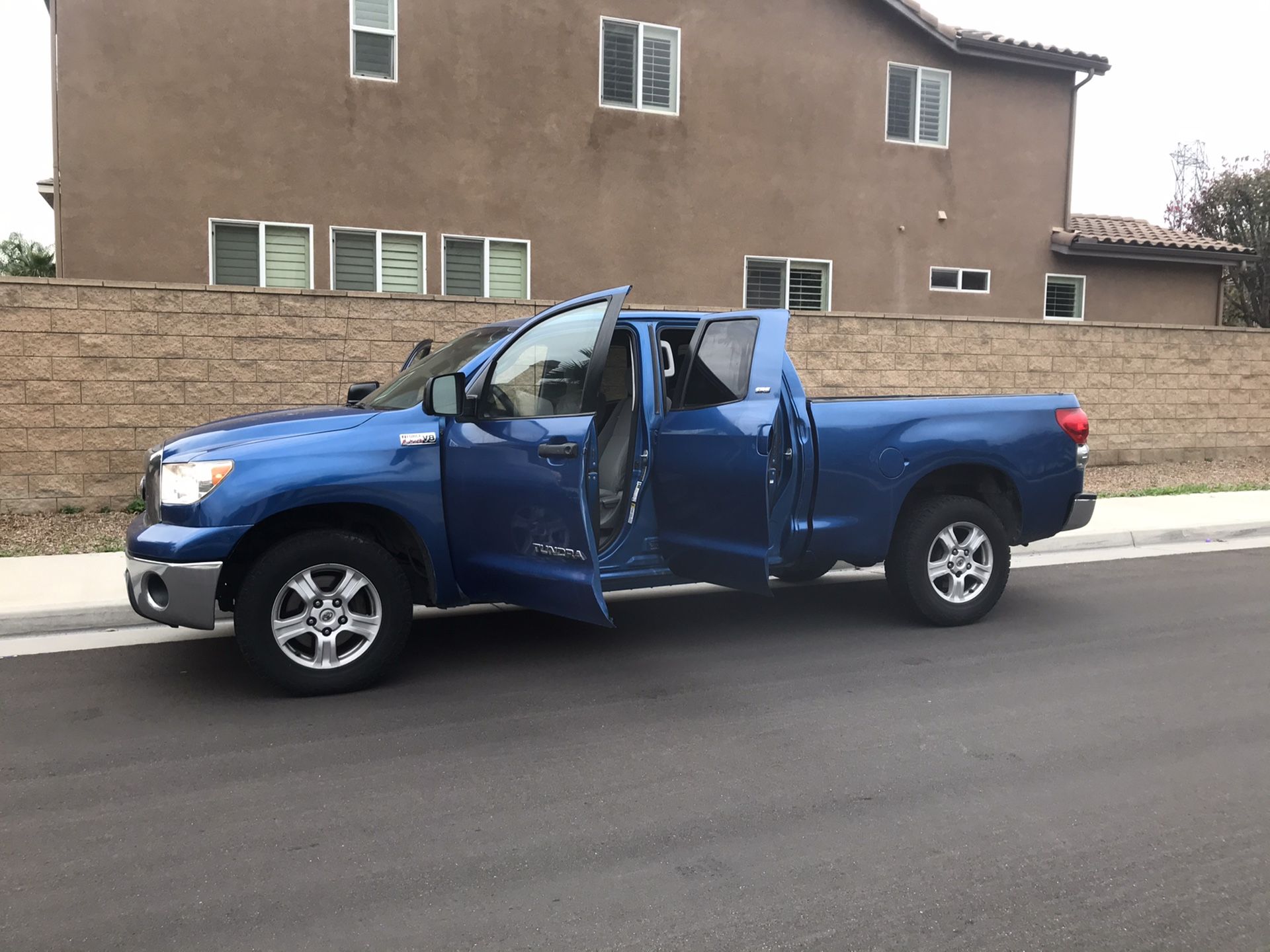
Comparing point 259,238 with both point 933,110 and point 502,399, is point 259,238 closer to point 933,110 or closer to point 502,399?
point 502,399

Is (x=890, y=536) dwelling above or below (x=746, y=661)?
above

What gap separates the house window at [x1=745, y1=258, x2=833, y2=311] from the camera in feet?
51.6

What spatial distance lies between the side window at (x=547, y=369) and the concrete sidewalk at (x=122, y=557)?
3164 millimetres

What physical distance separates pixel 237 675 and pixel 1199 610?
21.4 feet

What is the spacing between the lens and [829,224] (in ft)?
52.8

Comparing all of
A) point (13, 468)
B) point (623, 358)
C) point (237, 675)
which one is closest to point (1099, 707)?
point (623, 358)

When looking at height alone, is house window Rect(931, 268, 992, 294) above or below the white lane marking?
above

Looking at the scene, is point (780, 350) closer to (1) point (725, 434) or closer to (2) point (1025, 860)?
(1) point (725, 434)

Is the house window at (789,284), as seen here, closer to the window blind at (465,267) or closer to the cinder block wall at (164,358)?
the cinder block wall at (164,358)

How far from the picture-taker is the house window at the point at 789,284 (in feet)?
51.6

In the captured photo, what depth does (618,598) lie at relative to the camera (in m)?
8.07

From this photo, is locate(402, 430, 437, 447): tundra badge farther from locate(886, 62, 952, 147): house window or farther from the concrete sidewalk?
locate(886, 62, 952, 147): house window

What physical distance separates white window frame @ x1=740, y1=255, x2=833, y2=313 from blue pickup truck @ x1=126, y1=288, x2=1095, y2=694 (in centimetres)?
880

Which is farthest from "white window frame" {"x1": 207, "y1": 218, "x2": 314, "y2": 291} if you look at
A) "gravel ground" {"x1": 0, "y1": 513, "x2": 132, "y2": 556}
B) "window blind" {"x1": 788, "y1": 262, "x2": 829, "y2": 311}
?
"window blind" {"x1": 788, "y1": 262, "x2": 829, "y2": 311}
